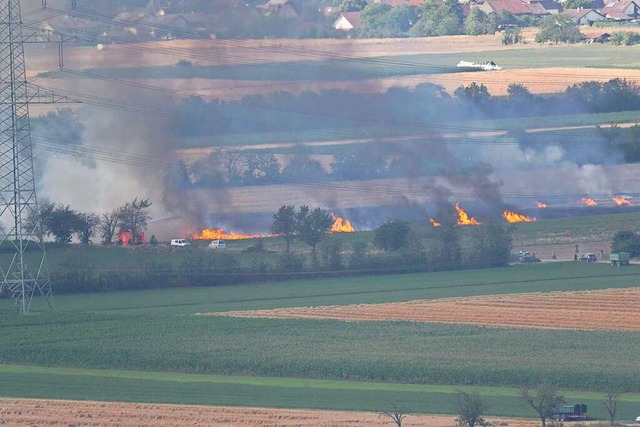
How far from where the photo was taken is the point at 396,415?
46.7 metres

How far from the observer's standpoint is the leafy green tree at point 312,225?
78.2 meters

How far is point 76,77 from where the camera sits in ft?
300

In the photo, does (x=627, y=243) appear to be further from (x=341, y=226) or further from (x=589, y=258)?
(x=341, y=226)

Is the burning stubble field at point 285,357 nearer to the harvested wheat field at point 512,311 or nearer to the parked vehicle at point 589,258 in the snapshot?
the harvested wheat field at point 512,311

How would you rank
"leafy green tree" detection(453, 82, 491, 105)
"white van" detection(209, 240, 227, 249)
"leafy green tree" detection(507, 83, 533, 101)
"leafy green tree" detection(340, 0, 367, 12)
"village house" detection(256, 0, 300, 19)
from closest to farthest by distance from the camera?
1. "white van" detection(209, 240, 227, 249)
2. "village house" detection(256, 0, 300, 19)
3. "leafy green tree" detection(453, 82, 491, 105)
4. "leafy green tree" detection(507, 83, 533, 101)
5. "leafy green tree" detection(340, 0, 367, 12)

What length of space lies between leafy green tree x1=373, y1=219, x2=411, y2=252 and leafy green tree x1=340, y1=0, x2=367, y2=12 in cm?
5349

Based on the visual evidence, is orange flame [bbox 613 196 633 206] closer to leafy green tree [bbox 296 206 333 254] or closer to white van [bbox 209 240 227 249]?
leafy green tree [bbox 296 206 333 254]

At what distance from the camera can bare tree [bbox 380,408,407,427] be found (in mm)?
46562

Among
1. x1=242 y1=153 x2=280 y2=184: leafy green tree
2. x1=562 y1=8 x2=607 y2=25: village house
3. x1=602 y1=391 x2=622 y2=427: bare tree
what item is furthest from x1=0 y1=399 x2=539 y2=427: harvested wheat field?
x1=562 y1=8 x2=607 y2=25: village house

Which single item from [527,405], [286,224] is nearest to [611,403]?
[527,405]

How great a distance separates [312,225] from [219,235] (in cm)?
587

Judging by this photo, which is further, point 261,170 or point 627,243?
point 261,170

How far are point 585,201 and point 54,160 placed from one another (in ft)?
88.8

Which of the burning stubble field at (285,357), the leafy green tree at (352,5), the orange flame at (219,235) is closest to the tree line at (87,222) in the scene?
the orange flame at (219,235)
